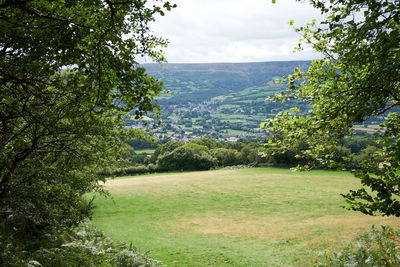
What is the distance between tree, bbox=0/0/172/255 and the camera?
5.02 meters

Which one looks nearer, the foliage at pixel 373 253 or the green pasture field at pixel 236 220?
the foliage at pixel 373 253

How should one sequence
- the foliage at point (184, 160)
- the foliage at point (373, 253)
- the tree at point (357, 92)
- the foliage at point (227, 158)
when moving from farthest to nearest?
1. the foliage at point (227, 158)
2. the foliage at point (184, 160)
3. the foliage at point (373, 253)
4. the tree at point (357, 92)

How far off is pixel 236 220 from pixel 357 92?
25606mm

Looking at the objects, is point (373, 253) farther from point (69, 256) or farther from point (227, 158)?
point (227, 158)

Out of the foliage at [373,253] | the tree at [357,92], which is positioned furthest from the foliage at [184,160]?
the tree at [357,92]

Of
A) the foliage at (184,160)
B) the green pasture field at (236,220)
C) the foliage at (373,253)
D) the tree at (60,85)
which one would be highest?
the tree at (60,85)

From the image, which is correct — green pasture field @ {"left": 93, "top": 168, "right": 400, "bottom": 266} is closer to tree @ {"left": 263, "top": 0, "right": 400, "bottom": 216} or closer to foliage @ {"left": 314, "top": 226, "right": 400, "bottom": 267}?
foliage @ {"left": 314, "top": 226, "right": 400, "bottom": 267}

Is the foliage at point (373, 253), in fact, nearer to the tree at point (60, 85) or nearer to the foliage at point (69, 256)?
the foliage at point (69, 256)

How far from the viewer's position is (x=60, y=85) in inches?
284

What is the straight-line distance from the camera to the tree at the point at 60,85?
16.5 feet

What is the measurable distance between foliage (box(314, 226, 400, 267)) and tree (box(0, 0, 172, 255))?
1083cm

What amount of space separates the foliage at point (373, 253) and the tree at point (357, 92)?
13.7 feet

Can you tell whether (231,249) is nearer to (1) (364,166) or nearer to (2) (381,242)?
(2) (381,242)

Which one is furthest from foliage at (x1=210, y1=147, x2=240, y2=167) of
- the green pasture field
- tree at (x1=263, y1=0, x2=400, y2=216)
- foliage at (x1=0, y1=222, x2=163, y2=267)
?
tree at (x1=263, y1=0, x2=400, y2=216)
